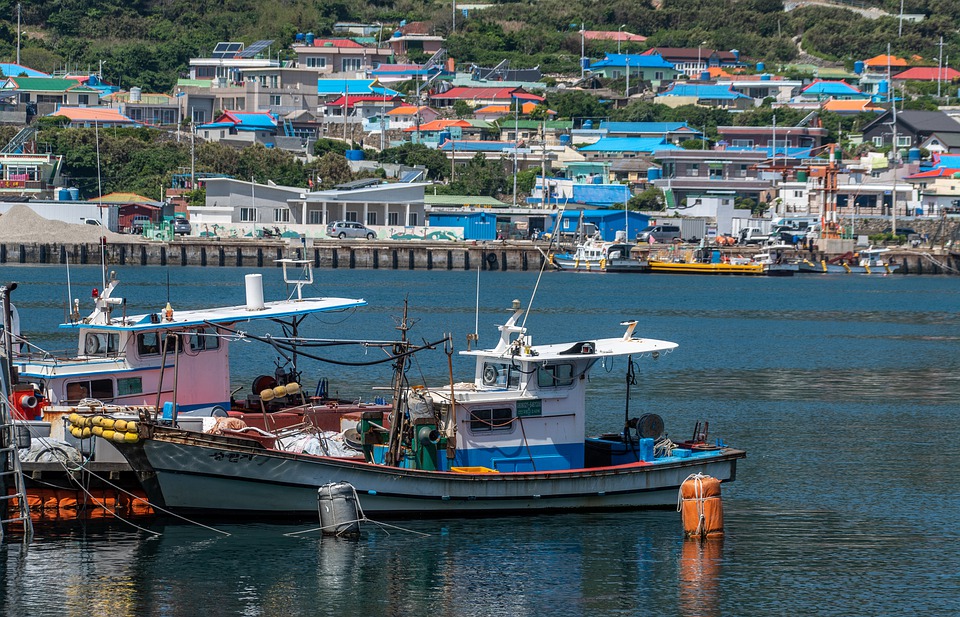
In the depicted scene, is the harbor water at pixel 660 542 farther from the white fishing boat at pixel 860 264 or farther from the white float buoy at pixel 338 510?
the white fishing boat at pixel 860 264

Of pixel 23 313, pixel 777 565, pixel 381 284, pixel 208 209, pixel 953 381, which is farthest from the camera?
pixel 208 209

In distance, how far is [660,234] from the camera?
12144 cm

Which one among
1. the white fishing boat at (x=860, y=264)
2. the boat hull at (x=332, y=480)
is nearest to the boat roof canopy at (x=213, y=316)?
the boat hull at (x=332, y=480)

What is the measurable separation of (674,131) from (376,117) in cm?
2946

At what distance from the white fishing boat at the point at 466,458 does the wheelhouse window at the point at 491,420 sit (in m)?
0.02

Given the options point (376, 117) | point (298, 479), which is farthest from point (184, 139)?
point (298, 479)

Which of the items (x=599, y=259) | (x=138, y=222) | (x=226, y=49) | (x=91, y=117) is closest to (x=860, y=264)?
(x=599, y=259)

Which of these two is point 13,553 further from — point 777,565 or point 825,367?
point 825,367

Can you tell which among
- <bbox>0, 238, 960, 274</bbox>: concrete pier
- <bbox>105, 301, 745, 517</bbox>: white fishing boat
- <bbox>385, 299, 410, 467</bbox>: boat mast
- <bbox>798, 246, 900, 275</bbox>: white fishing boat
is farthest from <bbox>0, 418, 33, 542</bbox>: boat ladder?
<bbox>798, 246, 900, 275</bbox>: white fishing boat

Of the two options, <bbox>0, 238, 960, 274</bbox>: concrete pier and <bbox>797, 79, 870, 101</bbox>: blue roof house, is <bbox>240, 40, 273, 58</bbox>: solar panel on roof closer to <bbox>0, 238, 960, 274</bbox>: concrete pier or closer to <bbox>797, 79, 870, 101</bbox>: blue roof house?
<bbox>797, 79, 870, 101</bbox>: blue roof house

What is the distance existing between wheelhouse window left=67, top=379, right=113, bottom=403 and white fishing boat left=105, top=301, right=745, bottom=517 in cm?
295

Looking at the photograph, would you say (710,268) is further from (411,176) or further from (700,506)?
(700,506)

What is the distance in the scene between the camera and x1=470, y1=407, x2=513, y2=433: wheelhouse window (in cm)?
2748

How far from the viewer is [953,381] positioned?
174ft
